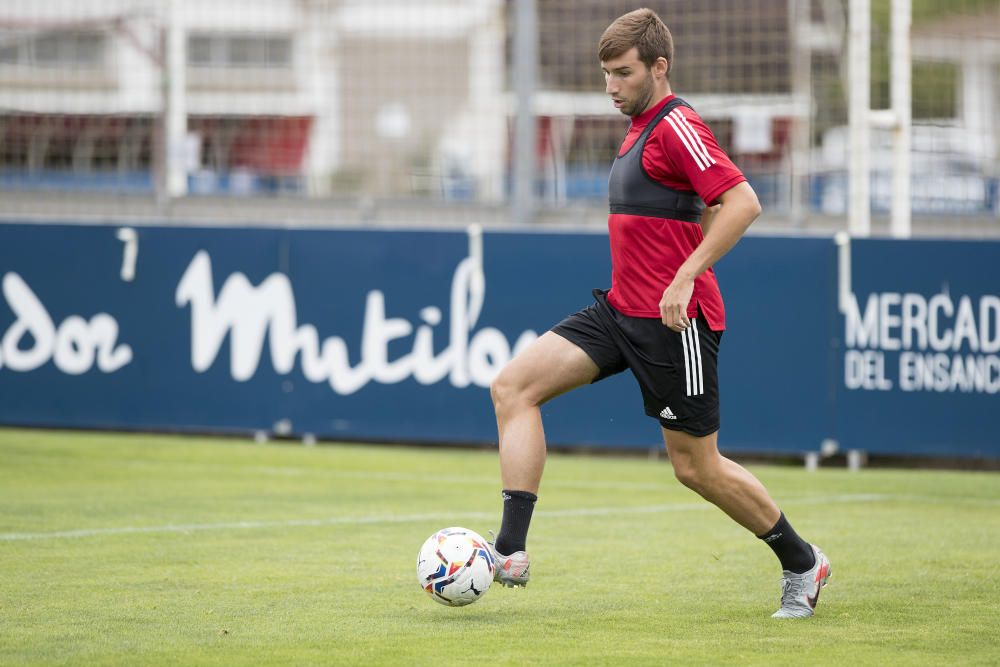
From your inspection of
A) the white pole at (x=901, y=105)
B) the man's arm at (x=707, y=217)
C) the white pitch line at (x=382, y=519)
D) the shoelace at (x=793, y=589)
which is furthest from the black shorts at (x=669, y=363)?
the white pole at (x=901, y=105)

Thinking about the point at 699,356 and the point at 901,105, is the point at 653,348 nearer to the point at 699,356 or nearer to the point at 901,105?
the point at 699,356

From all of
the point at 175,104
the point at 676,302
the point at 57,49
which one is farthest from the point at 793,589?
the point at 57,49

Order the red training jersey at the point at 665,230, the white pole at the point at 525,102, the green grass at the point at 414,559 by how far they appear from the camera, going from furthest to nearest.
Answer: the white pole at the point at 525,102 < the red training jersey at the point at 665,230 < the green grass at the point at 414,559

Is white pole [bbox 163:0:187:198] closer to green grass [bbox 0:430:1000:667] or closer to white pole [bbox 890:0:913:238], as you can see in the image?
green grass [bbox 0:430:1000:667]

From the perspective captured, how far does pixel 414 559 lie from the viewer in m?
7.04

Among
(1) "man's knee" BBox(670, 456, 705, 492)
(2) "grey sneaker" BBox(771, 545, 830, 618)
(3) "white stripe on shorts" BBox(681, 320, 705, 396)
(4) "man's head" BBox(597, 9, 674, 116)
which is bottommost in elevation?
(2) "grey sneaker" BBox(771, 545, 830, 618)

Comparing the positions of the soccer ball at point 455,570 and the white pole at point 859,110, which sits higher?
the white pole at point 859,110

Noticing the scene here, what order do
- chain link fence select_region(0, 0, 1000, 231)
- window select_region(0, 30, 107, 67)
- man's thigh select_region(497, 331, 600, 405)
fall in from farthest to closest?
window select_region(0, 30, 107, 67) < chain link fence select_region(0, 0, 1000, 231) < man's thigh select_region(497, 331, 600, 405)

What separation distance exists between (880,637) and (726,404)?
19.8 ft

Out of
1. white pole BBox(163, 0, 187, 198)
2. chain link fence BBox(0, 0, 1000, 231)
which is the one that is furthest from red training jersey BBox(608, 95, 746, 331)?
white pole BBox(163, 0, 187, 198)

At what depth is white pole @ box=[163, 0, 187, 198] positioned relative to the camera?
1388 centimetres

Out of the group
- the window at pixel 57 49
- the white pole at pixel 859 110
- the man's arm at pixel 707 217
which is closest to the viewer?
the man's arm at pixel 707 217

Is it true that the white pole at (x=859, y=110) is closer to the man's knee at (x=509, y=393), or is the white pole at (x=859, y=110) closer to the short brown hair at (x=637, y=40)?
the short brown hair at (x=637, y=40)

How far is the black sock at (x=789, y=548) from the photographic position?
19.1 feet
